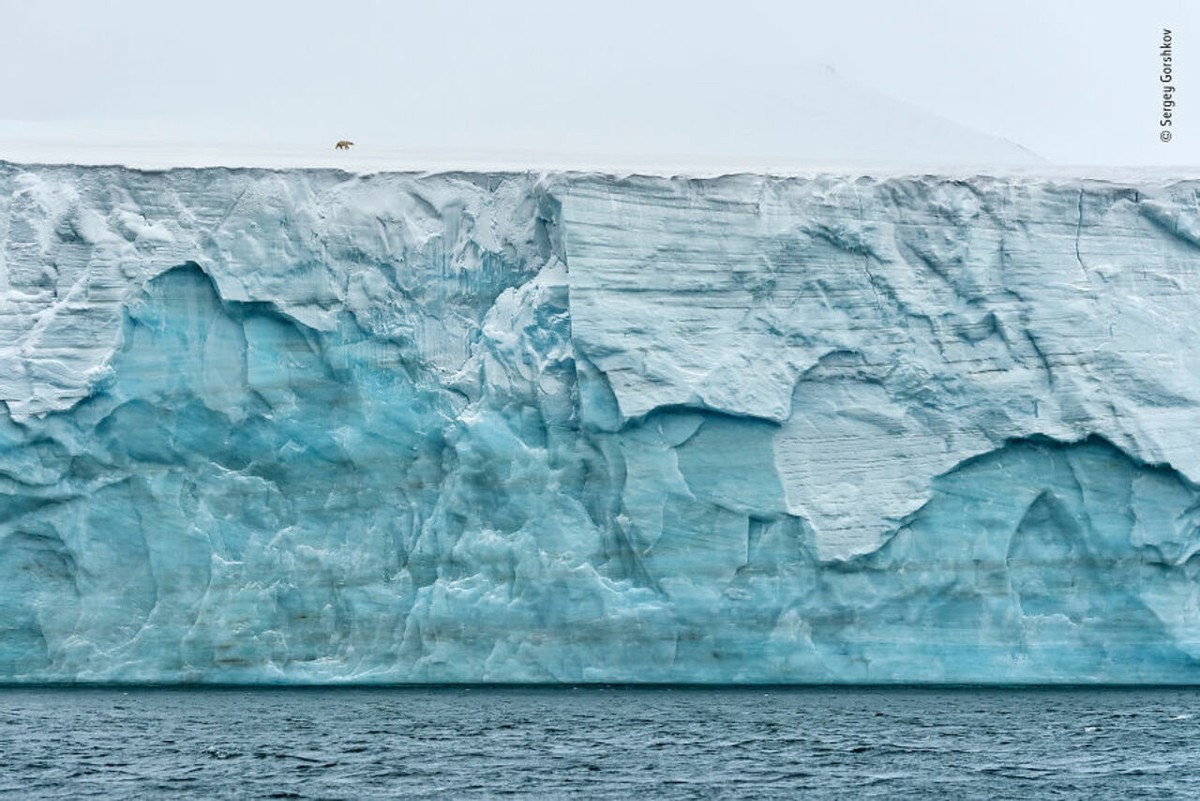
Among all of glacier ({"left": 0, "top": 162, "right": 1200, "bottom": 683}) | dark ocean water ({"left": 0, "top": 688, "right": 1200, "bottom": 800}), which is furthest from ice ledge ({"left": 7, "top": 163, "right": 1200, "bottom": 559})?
dark ocean water ({"left": 0, "top": 688, "right": 1200, "bottom": 800})

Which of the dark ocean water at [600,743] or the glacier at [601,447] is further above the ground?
the glacier at [601,447]

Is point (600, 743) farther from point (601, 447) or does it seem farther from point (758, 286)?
point (758, 286)

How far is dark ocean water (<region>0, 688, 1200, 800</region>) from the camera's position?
12.4 meters

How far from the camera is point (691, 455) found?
16.2 m

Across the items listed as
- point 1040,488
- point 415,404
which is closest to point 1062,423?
point 1040,488

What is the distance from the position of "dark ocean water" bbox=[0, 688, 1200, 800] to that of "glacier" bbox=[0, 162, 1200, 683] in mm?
439

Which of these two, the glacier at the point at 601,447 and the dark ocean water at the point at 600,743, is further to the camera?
the glacier at the point at 601,447

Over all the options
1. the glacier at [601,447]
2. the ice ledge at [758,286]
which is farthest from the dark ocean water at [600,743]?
the ice ledge at [758,286]

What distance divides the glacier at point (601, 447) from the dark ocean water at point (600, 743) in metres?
0.44

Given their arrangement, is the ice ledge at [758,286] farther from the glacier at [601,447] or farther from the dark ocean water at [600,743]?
the dark ocean water at [600,743]

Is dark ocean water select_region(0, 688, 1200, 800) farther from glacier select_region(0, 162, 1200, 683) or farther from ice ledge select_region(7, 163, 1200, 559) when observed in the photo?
ice ledge select_region(7, 163, 1200, 559)

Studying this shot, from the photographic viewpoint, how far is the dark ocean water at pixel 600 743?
1240 cm

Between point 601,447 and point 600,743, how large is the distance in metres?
2.90

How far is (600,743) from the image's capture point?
1406 cm
